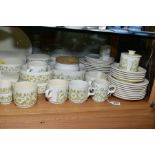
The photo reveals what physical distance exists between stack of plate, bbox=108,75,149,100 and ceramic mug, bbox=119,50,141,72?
0.06 meters

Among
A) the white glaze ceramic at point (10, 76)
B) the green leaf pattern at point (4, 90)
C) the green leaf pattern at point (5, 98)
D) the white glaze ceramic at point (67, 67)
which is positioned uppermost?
the white glaze ceramic at point (67, 67)

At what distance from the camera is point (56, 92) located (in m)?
0.76

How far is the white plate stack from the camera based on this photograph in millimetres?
825

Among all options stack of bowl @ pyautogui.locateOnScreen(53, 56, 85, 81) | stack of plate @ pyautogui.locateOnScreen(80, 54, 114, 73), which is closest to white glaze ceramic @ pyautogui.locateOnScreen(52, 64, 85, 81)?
stack of bowl @ pyautogui.locateOnScreen(53, 56, 85, 81)

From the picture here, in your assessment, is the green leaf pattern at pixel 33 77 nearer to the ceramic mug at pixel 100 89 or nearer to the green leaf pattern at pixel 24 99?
the green leaf pattern at pixel 24 99

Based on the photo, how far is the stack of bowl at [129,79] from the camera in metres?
0.82

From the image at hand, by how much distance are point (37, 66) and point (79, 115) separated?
0.23 metres

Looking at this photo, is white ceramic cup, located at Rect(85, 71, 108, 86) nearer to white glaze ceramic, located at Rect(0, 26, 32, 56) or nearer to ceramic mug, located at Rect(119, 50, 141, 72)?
ceramic mug, located at Rect(119, 50, 141, 72)

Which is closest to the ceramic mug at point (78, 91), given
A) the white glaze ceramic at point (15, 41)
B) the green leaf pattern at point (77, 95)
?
the green leaf pattern at point (77, 95)

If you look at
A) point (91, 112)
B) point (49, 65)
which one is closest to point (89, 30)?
point (49, 65)

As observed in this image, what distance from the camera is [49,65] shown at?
0.87 meters

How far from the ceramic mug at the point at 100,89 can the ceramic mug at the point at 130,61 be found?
93mm
